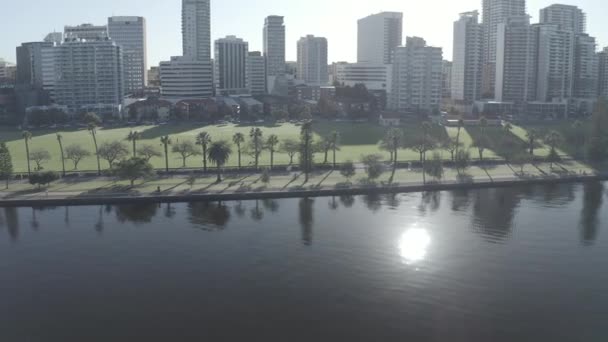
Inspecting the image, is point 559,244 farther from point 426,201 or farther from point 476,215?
point 426,201

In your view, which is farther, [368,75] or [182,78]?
[368,75]

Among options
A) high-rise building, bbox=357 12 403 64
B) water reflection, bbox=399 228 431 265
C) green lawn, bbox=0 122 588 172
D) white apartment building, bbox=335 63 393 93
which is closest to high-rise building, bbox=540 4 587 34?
high-rise building, bbox=357 12 403 64

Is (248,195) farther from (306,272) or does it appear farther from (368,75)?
(368,75)

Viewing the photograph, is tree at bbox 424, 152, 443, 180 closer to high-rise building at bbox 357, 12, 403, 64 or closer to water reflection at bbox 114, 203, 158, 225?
water reflection at bbox 114, 203, 158, 225

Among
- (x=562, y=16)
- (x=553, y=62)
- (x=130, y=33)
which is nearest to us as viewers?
(x=553, y=62)

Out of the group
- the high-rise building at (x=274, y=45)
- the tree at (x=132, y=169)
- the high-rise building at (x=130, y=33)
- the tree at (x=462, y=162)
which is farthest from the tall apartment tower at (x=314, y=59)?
the tree at (x=132, y=169)

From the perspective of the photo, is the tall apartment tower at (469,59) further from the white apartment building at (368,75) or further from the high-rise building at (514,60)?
the white apartment building at (368,75)

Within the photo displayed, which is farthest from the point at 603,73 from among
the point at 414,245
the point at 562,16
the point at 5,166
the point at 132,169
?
the point at 5,166
